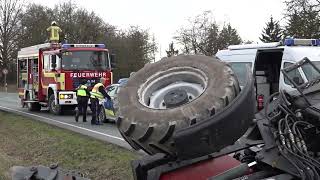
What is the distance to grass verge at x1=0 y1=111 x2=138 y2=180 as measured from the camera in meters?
8.62

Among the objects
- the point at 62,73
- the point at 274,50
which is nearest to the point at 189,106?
the point at 274,50

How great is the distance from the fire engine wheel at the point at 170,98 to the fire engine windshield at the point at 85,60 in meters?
17.7

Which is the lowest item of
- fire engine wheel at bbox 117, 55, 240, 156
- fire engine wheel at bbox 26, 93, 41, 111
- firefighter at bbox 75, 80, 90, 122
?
fire engine wheel at bbox 26, 93, 41, 111

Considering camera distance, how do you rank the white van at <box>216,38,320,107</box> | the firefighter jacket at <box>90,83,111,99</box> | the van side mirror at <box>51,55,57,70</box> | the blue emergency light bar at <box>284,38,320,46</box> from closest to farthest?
the white van at <box>216,38,320,107</box>, the blue emergency light bar at <box>284,38,320,46</box>, the firefighter jacket at <box>90,83,111,99</box>, the van side mirror at <box>51,55,57,70</box>

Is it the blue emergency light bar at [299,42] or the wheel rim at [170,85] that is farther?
the blue emergency light bar at [299,42]

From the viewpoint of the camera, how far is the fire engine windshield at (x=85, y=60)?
70.1 ft

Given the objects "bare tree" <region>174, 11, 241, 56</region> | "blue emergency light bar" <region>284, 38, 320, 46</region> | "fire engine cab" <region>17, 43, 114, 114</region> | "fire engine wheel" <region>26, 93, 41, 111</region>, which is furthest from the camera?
"bare tree" <region>174, 11, 241, 56</region>

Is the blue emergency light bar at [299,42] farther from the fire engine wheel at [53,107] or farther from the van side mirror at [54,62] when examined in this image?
the fire engine wheel at [53,107]

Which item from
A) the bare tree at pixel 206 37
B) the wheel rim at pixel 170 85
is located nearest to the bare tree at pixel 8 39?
the bare tree at pixel 206 37

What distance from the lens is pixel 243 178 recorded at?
10.3 feet

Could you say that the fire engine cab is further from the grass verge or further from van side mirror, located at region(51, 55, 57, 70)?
the grass verge

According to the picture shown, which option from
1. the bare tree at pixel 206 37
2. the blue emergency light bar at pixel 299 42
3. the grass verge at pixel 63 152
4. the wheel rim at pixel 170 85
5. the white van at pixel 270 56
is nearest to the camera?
the wheel rim at pixel 170 85

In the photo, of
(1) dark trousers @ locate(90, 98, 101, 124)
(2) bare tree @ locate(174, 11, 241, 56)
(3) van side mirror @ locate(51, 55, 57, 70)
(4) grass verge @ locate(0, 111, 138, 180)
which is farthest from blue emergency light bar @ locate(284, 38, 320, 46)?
(2) bare tree @ locate(174, 11, 241, 56)

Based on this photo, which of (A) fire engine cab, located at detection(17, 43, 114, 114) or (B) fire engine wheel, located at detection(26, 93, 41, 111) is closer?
(A) fire engine cab, located at detection(17, 43, 114, 114)
